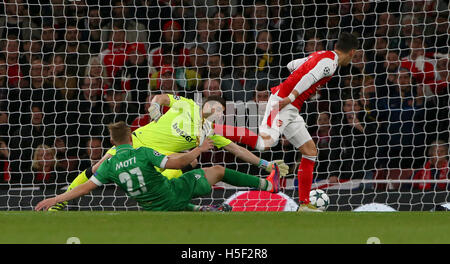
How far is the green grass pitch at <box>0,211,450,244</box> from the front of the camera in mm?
6504

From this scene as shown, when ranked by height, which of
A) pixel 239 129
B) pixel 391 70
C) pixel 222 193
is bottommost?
pixel 222 193

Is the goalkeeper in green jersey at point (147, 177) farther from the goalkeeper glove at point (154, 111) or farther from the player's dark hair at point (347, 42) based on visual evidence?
the player's dark hair at point (347, 42)

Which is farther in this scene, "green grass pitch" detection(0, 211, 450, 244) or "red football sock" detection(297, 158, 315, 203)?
"red football sock" detection(297, 158, 315, 203)

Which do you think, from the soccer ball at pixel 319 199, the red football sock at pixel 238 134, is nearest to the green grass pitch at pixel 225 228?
the soccer ball at pixel 319 199

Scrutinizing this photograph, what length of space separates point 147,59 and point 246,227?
17.3 ft

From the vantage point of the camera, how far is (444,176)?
11141 millimetres

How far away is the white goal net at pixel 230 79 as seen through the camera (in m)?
11.3

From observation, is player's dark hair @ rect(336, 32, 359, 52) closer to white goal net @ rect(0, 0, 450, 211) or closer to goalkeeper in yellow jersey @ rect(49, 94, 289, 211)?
goalkeeper in yellow jersey @ rect(49, 94, 289, 211)

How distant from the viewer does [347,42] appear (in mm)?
9211

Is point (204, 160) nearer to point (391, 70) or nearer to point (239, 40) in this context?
point (239, 40)

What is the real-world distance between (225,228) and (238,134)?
306cm

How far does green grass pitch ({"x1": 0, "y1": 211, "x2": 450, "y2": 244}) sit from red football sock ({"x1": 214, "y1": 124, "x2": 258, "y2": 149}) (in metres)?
1.77

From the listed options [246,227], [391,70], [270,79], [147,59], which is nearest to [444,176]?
[391,70]

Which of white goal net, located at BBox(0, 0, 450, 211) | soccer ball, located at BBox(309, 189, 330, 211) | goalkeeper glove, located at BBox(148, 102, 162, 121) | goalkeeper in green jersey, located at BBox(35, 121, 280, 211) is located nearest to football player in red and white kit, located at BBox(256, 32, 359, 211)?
soccer ball, located at BBox(309, 189, 330, 211)
